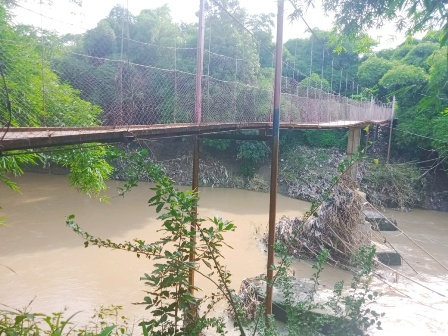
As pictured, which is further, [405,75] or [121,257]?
[405,75]

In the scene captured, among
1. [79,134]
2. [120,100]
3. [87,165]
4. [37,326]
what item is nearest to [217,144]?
[87,165]

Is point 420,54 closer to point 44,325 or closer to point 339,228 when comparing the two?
point 339,228

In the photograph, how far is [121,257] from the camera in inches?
218

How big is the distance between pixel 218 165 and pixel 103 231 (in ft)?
17.4

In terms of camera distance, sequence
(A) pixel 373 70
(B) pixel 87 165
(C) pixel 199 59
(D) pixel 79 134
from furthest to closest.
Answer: (A) pixel 373 70, (B) pixel 87 165, (C) pixel 199 59, (D) pixel 79 134

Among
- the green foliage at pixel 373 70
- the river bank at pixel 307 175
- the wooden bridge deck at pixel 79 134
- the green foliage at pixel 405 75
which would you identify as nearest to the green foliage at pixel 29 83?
the wooden bridge deck at pixel 79 134

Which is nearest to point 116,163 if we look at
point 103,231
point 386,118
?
point 103,231

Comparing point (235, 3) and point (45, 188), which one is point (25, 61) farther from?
point (235, 3)

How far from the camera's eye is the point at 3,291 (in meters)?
4.36

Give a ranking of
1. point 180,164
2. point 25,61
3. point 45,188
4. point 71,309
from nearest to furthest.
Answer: point 25,61 → point 71,309 → point 45,188 → point 180,164

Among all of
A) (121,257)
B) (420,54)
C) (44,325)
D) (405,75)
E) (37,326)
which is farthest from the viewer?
(420,54)

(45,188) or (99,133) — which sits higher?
(99,133)

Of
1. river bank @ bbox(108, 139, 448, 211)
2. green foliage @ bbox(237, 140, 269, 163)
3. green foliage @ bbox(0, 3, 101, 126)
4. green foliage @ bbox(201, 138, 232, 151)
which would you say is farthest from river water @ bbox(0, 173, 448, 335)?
green foliage @ bbox(201, 138, 232, 151)

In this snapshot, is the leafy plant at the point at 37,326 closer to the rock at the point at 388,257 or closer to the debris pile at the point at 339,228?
the debris pile at the point at 339,228
